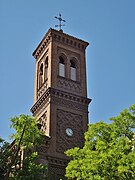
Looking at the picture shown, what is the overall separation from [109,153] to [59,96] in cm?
1340

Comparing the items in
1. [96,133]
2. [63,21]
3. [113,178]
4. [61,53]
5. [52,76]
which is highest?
[63,21]

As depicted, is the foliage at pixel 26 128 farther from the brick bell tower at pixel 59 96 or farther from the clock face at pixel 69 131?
the clock face at pixel 69 131

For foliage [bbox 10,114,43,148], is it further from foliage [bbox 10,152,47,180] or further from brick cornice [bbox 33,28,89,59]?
brick cornice [bbox 33,28,89,59]

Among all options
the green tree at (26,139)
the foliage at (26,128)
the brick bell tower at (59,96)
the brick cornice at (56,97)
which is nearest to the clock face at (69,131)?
the brick bell tower at (59,96)

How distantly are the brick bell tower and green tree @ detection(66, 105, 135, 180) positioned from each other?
7.02 meters

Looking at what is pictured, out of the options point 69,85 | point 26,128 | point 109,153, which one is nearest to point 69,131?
point 69,85

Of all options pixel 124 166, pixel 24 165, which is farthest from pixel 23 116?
pixel 124 166

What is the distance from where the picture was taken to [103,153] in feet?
50.8

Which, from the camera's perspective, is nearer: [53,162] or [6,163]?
[6,163]

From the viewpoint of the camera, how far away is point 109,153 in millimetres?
15156

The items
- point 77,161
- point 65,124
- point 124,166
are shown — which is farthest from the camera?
point 65,124

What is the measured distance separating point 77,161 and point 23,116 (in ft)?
11.7

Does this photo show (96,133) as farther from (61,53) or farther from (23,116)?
(61,53)

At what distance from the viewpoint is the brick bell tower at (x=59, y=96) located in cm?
2542
